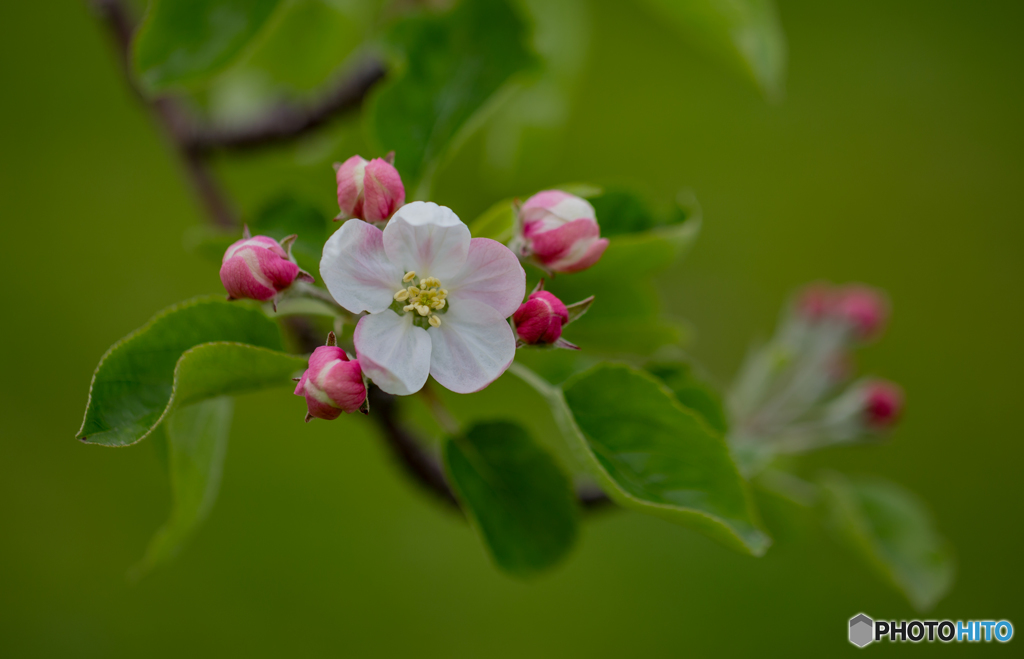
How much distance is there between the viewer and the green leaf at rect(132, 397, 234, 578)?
2.02 feet

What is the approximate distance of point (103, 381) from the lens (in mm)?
493

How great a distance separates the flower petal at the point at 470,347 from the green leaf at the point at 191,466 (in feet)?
0.72

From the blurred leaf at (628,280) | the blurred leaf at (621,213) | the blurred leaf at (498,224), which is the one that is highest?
the blurred leaf at (498,224)

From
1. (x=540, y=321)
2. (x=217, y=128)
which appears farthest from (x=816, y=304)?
(x=217, y=128)

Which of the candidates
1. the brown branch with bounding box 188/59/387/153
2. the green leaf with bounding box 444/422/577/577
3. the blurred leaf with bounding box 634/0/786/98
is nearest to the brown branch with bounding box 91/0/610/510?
the brown branch with bounding box 188/59/387/153

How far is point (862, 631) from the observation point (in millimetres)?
1002

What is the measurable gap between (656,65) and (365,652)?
7.61 ft

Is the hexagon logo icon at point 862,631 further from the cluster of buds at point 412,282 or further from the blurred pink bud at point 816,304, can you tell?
the cluster of buds at point 412,282

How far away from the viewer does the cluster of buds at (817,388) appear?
97cm

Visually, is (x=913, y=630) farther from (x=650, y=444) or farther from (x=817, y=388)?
(x=650, y=444)

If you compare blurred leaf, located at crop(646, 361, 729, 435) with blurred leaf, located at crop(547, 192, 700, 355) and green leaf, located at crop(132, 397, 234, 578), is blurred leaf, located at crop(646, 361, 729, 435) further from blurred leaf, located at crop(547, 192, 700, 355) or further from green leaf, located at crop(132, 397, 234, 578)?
green leaf, located at crop(132, 397, 234, 578)

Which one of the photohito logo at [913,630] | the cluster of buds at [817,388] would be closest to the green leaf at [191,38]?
the cluster of buds at [817,388]

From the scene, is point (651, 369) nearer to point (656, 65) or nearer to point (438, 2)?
point (438, 2)

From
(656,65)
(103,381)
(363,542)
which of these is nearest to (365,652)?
(363,542)
